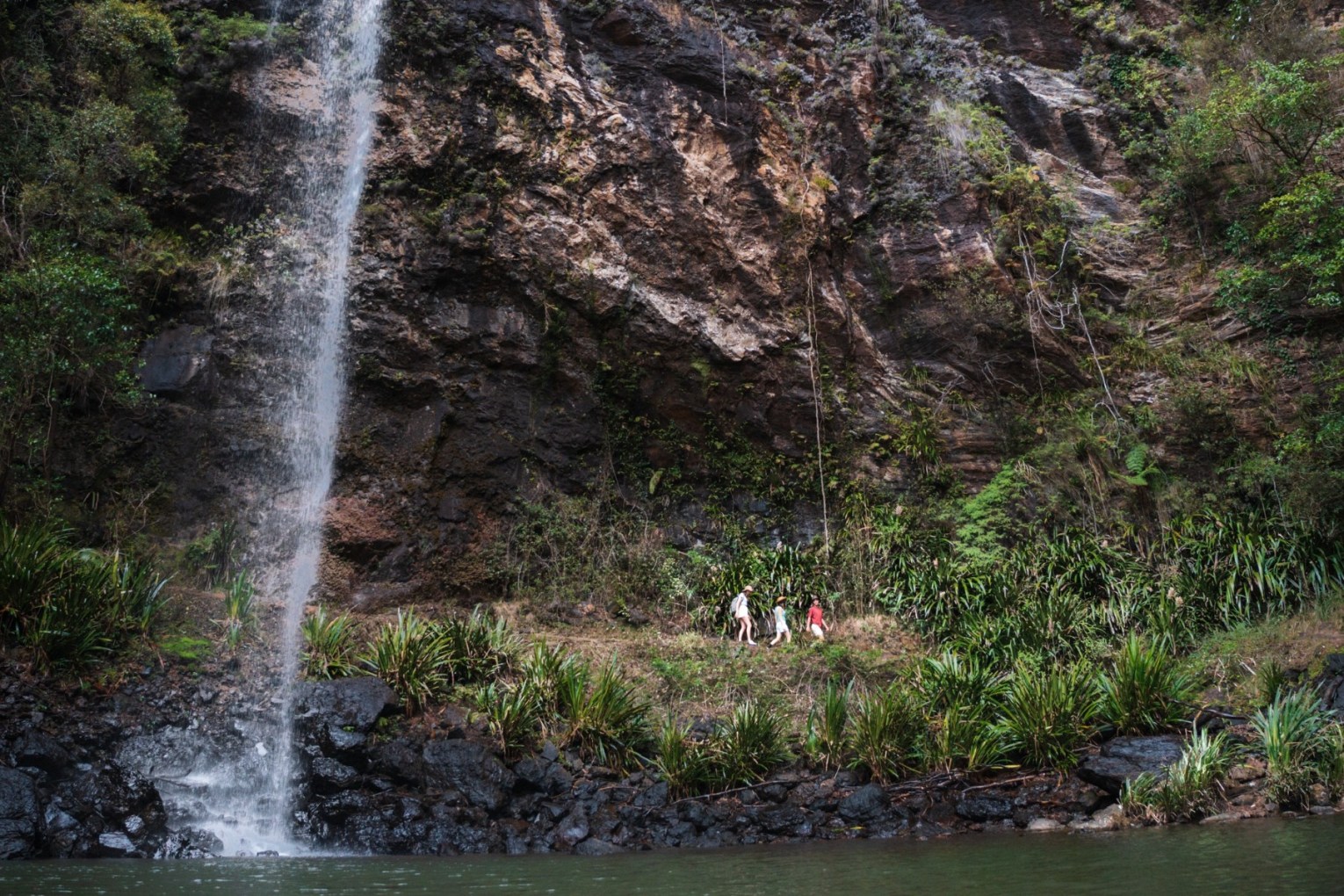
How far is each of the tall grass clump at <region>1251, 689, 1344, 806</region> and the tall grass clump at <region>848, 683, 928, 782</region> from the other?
3108 millimetres

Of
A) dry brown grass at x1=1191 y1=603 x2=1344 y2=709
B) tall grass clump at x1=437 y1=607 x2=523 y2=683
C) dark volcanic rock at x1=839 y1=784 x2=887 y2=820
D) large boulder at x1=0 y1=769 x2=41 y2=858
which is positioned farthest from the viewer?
tall grass clump at x1=437 y1=607 x2=523 y2=683

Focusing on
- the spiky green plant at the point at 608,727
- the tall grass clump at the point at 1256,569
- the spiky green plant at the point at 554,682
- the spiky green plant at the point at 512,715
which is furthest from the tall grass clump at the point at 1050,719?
the spiky green plant at the point at 512,715

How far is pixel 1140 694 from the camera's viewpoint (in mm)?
10016

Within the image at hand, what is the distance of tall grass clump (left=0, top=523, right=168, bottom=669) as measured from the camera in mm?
10000

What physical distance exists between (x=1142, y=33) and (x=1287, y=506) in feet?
35.0

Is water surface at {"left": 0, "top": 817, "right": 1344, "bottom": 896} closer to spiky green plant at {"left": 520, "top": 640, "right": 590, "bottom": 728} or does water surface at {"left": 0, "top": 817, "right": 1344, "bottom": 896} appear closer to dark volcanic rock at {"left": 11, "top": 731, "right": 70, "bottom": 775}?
dark volcanic rock at {"left": 11, "top": 731, "right": 70, "bottom": 775}

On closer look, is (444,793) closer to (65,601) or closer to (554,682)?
(554,682)

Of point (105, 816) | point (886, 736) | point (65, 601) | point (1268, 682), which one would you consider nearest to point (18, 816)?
point (105, 816)

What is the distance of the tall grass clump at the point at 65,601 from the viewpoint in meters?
10.0

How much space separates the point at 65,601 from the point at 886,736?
28.6 feet

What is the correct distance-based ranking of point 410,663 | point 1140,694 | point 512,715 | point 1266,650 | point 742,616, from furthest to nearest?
point 742,616 < point 1266,650 < point 410,663 < point 512,715 < point 1140,694

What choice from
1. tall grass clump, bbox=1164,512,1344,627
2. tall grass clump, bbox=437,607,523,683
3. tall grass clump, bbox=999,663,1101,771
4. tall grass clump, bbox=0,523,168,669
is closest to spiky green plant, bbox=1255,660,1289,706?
tall grass clump, bbox=999,663,1101,771

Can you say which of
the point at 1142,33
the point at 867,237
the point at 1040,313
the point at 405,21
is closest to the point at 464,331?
the point at 405,21

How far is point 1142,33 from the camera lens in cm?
1891
